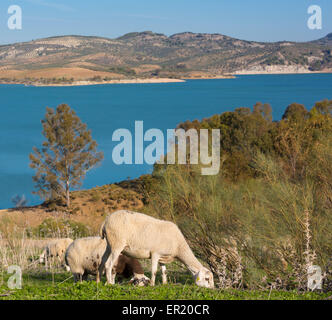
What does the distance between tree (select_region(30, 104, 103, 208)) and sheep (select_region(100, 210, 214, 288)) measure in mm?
31372

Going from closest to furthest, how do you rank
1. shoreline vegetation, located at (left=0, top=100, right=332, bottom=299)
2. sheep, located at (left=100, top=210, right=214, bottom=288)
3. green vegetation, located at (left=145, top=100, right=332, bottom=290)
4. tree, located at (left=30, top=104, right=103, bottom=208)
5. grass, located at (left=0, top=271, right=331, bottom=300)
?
grass, located at (left=0, top=271, right=331, bottom=300), sheep, located at (left=100, top=210, right=214, bottom=288), shoreline vegetation, located at (left=0, top=100, right=332, bottom=299), green vegetation, located at (left=145, top=100, right=332, bottom=290), tree, located at (left=30, top=104, right=103, bottom=208)

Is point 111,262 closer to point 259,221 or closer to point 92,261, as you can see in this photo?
point 92,261

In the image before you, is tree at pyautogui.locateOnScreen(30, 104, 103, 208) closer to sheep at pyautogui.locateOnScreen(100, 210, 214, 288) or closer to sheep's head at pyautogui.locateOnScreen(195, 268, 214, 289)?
sheep at pyautogui.locateOnScreen(100, 210, 214, 288)

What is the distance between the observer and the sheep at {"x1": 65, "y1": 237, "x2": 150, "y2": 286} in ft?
29.0

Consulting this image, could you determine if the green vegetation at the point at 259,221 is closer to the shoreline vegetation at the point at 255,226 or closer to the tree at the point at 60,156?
the shoreline vegetation at the point at 255,226

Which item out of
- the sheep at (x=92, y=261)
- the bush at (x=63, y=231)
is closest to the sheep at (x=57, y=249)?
the bush at (x=63, y=231)

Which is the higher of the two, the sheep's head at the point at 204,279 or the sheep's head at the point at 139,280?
the sheep's head at the point at 204,279

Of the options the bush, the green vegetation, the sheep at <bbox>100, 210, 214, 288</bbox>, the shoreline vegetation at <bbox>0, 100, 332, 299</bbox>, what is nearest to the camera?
A: the sheep at <bbox>100, 210, 214, 288</bbox>

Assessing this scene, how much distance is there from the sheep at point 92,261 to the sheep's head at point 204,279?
114 cm

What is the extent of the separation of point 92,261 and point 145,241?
130 centimetres

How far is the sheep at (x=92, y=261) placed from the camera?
29.0ft

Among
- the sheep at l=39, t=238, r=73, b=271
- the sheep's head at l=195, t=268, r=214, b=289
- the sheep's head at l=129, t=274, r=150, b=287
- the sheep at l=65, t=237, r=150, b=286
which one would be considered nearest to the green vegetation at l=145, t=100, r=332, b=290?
the sheep's head at l=195, t=268, r=214, b=289

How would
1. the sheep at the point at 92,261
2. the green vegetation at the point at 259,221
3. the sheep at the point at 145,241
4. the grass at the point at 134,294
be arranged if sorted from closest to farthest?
1. the grass at the point at 134,294
2. the sheep at the point at 145,241
3. the green vegetation at the point at 259,221
4. the sheep at the point at 92,261
